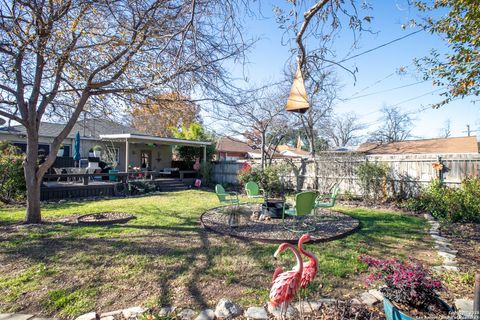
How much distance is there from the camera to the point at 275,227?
6.07m

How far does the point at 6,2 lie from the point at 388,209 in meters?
10.9

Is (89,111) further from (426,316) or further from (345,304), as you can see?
(426,316)

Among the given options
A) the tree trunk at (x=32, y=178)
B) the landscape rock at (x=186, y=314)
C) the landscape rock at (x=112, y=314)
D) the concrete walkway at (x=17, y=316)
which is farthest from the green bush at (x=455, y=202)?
the tree trunk at (x=32, y=178)

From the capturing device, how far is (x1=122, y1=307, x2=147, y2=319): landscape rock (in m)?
2.58

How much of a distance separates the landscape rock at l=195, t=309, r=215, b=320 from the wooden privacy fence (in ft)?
29.0

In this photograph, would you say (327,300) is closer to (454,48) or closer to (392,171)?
(454,48)

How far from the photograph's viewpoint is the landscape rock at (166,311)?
8.50ft

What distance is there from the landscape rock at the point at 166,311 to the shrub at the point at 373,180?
30.0 ft

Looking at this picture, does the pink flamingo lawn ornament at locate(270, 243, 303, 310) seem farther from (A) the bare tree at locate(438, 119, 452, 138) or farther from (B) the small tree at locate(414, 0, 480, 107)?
(A) the bare tree at locate(438, 119, 452, 138)

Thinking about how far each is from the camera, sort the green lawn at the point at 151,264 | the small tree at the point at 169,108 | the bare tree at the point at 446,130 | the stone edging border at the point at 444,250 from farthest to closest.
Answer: the bare tree at the point at 446,130, the small tree at the point at 169,108, the stone edging border at the point at 444,250, the green lawn at the point at 151,264

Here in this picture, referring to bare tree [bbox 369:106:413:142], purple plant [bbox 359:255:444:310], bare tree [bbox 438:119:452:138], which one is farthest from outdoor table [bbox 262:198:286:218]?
bare tree [bbox 438:119:452:138]

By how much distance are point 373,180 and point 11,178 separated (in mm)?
12689

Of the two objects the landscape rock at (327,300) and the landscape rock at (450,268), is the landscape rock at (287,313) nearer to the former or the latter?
the landscape rock at (327,300)

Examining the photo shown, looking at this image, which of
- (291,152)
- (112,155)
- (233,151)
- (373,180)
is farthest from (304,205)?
(291,152)
